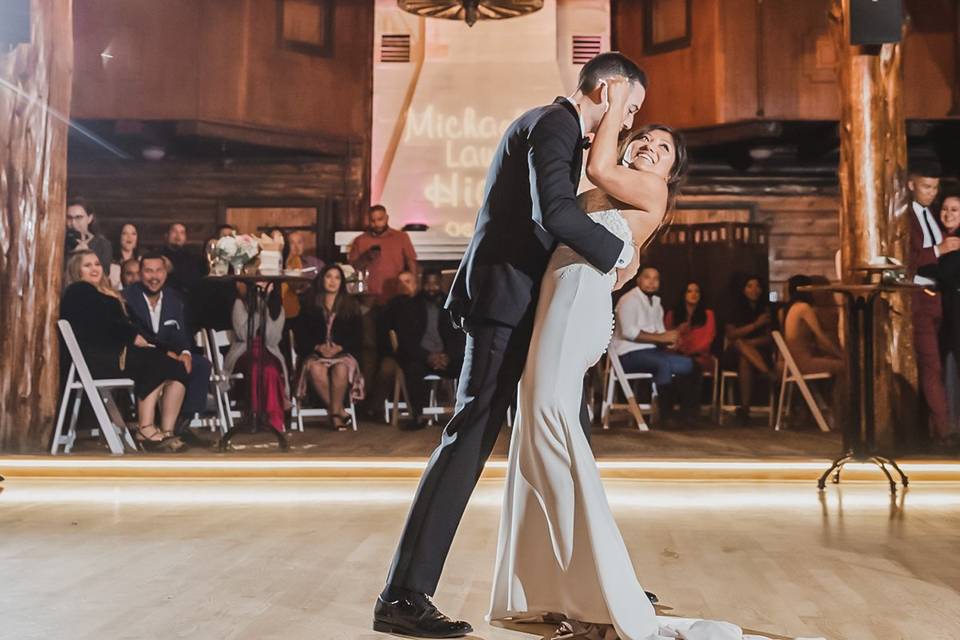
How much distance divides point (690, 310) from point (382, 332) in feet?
7.85

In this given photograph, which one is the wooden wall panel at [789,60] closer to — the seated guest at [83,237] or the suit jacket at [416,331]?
the suit jacket at [416,331]

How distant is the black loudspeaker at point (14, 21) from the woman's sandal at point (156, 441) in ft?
7.45

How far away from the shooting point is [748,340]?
299 inches

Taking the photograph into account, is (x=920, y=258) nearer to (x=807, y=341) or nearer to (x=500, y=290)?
(x=807, y=341)

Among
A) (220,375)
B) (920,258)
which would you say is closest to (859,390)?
(920,258)

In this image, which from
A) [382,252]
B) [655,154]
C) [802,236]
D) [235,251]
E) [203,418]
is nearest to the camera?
[655,154]

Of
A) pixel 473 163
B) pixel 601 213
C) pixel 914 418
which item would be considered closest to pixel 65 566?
pixel 601 213

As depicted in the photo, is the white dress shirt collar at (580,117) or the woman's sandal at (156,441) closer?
the white dress shirt collar at (580,117)

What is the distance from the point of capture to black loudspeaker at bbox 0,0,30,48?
16.1 feet

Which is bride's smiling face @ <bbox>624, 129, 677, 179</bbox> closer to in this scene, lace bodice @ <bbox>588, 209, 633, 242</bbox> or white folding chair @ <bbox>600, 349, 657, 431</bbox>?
lace bodice @ <bbox>588, 209, 633, 242</bbox>

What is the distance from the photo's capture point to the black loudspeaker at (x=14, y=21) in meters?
4.90

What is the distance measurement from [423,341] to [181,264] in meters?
1.96

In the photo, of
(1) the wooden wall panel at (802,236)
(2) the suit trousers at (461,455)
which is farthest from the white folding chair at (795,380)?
(2) the suit trousers at (461,455)

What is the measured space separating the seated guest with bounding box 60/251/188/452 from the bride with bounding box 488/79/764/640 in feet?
13.3
